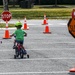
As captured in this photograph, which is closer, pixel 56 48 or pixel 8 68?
pixel 8 68

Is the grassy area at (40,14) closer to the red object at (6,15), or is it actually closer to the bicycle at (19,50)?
the red object at (6,15)

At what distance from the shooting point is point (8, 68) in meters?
11.6

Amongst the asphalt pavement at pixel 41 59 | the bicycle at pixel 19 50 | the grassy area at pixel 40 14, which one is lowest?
the grassy area at pixel 40 14

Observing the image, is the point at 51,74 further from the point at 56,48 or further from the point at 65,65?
the point at 56,48

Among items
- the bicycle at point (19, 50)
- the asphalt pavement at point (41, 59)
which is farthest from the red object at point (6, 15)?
the bicycle at point (19, 50)

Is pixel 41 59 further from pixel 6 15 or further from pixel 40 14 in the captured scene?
pixel 40 14

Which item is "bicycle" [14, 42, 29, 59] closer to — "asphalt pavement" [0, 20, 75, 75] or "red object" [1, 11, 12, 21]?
"asphalt pavement" [0, 20, 75, 75]

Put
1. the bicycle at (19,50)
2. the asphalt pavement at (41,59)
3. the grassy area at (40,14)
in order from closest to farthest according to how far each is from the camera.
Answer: the asphalt pavement at (41,59) < the bicycle at (19,50) < the grassy area at (40,14)

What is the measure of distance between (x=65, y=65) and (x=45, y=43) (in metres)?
6.18

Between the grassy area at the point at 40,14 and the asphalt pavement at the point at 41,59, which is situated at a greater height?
the asphalt pavement at the point at 41,59

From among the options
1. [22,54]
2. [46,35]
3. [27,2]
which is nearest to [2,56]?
[22,54]

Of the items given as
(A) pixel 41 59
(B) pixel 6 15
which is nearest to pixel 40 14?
(B) pixel 6 15

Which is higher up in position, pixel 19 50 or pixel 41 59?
pixel 19 50

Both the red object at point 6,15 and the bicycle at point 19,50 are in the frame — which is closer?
the bicycle at point 19,50
